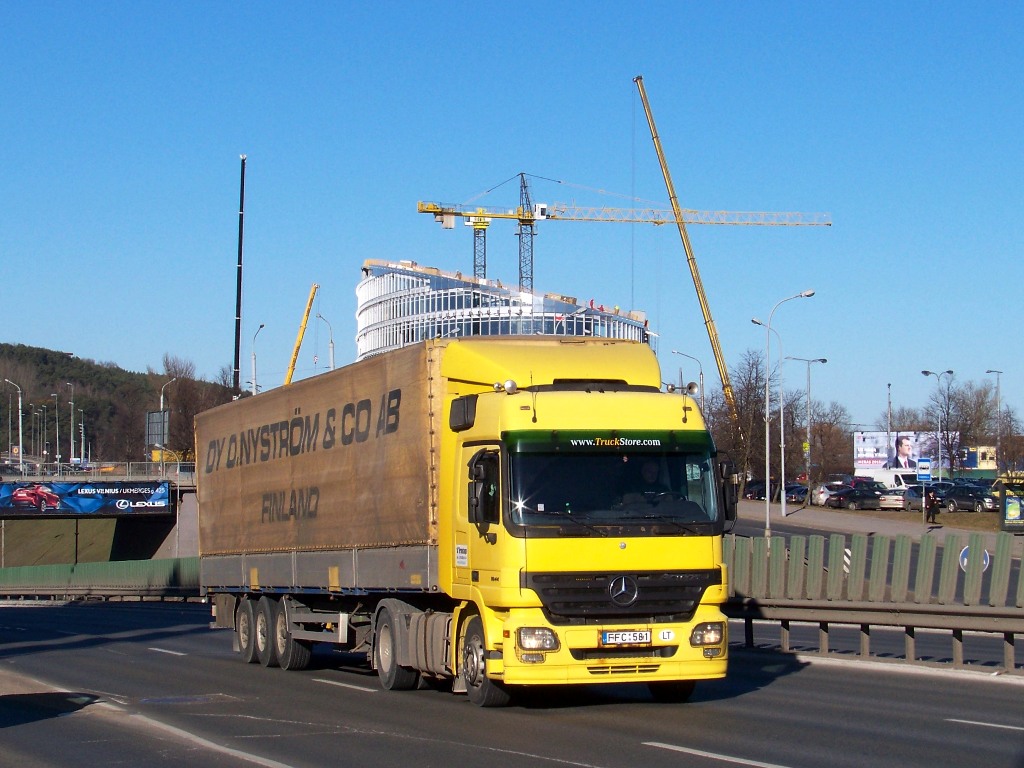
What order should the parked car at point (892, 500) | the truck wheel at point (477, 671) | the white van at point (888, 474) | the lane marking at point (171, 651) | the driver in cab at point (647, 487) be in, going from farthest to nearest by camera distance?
the white van at point (888, 474) < the parked car at point (892, 500) < the lane marking at point (171, 651) < the truck wheel at point (477, 671) < the driver in cab at point (647, 487)

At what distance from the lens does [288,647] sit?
19.0 metres

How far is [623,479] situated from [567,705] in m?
2.68

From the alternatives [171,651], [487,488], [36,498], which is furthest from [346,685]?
[36,498]

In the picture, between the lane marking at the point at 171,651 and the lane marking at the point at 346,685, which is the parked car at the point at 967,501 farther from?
the lane marking at the point at 346,685

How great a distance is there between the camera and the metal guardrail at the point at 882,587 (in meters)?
16.3

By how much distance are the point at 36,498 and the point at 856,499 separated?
47884 mm

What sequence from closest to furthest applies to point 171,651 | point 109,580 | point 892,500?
point 171,651, point 109,580, point 892,500

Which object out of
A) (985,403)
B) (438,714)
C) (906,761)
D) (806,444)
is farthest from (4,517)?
(985,403)

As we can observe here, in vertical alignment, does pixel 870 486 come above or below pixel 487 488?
above

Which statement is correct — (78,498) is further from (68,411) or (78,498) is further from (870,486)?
(68,411)

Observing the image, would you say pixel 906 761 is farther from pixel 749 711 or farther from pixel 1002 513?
pixel 1002 513

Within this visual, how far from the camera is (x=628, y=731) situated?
11492mm

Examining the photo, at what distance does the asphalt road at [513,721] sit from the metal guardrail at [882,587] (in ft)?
2.37

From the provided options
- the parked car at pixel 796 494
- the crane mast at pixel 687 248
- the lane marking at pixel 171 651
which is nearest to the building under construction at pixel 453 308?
the crane mast at pixel 687 248
